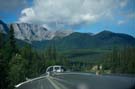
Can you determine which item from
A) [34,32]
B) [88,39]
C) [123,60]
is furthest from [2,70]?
[123,60]

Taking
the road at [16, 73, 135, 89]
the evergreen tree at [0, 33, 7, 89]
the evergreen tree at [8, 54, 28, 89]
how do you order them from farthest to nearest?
the evergreen tree at [8, 54, 28, 89], the road at [16, 73, 135, 89], the evergreen tree at [0, 33, 7, 89]

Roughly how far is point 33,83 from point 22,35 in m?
2.69

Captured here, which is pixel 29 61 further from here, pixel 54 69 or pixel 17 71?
pixel 17 71

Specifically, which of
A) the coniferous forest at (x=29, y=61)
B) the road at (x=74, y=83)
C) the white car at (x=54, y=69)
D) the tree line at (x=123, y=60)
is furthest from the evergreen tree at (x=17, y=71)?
the tree line at (x=123, y=60)

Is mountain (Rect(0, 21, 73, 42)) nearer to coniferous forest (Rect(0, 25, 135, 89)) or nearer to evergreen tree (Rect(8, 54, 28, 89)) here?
coniferous forest (Rect(0, 25, 135, 89))

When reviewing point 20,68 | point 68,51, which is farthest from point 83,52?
point 20,68

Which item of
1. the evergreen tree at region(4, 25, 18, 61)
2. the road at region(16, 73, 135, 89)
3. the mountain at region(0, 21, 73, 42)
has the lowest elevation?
the road at region(16, 73, 135, 89)

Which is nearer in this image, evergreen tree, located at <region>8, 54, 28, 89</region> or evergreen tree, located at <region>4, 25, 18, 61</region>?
evergreen tree, located at <region>8, 54, 28, 89</region>

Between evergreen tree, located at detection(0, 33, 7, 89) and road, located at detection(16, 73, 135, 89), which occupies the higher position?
evergreen tree, located at detection(0, 33, 7, 89)

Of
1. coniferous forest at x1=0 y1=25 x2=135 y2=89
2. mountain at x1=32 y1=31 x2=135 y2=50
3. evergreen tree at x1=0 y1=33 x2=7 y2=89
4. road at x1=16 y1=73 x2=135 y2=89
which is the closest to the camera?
mountain at x1=32 y1=31 x2=135 y2=50

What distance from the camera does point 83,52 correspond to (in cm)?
1459

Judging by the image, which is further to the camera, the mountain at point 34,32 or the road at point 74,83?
the road at point 74,83

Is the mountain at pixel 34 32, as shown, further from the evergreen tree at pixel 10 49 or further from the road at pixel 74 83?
the evergreen tree at pixel 10 49

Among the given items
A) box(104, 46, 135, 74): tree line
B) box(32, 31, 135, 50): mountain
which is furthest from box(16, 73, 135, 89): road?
box(32, 31, 135, 50): mountain
